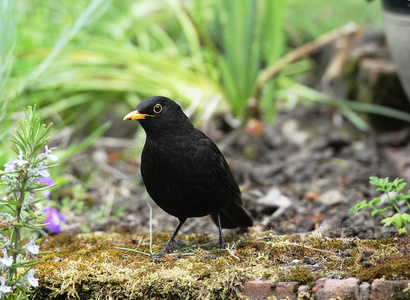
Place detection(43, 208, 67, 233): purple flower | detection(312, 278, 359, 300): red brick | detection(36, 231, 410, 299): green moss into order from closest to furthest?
detection(312, 278, 359, 300): red brick
detection(36, 231, 410, 299): green moss
detection(43, 208, 67, 233): purple flower

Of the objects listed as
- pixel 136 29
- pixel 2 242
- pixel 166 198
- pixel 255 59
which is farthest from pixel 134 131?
pixel 2 242

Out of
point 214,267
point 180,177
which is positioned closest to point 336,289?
point 214,267

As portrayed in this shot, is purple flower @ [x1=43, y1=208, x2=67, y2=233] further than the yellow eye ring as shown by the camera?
Yes

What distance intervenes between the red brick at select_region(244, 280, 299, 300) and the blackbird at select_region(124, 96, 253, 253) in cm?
55

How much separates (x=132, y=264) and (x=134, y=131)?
12.8 feet

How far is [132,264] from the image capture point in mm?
2627

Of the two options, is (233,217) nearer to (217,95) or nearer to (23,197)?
(23,197)

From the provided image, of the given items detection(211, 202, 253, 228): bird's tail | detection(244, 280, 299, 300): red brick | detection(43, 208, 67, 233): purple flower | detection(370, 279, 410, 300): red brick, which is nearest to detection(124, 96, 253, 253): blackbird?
detection(211, 202, 253, 228): bird's tail

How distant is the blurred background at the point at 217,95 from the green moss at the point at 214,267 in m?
1.34

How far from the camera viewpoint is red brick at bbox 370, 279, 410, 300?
2166 millimetres

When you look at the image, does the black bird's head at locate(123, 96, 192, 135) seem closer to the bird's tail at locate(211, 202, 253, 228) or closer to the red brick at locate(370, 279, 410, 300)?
the bird's tail at locate(211, 202, 253, 228)

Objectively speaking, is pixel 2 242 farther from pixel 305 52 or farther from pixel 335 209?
pixel 305 52

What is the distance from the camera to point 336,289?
7.39 ft

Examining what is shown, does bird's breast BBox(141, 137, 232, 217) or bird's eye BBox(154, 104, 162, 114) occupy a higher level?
bird's eye BBox(154, 104, 162, 114)
